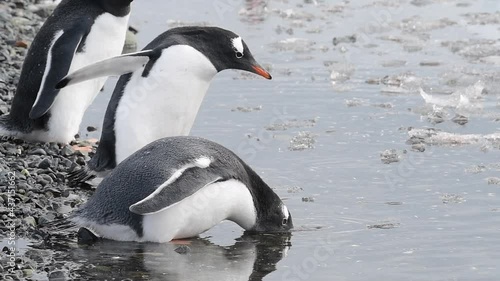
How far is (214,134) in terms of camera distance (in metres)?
7.30

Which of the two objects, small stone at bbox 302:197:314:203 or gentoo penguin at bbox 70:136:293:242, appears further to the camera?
small stone at bbox 302:197:314:203

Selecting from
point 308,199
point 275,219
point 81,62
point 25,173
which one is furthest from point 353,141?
point 25,173

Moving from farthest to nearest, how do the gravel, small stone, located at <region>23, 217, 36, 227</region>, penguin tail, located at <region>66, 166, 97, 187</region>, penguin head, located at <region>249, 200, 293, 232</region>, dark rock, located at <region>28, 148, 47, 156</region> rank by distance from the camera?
dark rock, located at <region>28, 148, 47, 156</region>, penguin tail, located at <region>66, 166, 97, 187</region>, penguin head, located at <region>249, 200, 293, 232</region>, small stone, located at <region>23, 217, 36, 227</region>, the gravel

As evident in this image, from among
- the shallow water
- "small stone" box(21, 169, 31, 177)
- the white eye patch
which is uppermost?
the white eye patch

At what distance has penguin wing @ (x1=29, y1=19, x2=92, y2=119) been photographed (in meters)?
6.88

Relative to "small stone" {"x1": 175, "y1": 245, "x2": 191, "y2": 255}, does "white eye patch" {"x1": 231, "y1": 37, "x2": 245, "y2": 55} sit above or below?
above

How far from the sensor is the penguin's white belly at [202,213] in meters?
5.18

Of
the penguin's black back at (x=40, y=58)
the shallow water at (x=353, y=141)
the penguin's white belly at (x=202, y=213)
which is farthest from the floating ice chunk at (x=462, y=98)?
the penguin's white belly at (x=202, y=213)

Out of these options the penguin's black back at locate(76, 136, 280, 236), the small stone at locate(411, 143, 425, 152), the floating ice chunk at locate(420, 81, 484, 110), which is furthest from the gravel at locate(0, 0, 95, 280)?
the floating ice chunk at locate(420, 81, 484, 110)

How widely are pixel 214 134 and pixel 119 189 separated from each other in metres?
2.16

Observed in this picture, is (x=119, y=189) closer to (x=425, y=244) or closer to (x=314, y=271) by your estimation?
(x=314, y=271)

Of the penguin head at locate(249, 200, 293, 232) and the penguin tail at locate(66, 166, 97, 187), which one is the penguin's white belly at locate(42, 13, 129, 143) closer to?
the penguin tail at locate(66, 166, 97, 187)

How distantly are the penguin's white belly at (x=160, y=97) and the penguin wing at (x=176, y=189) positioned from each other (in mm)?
1084

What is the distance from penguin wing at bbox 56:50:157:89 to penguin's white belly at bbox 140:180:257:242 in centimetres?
119
